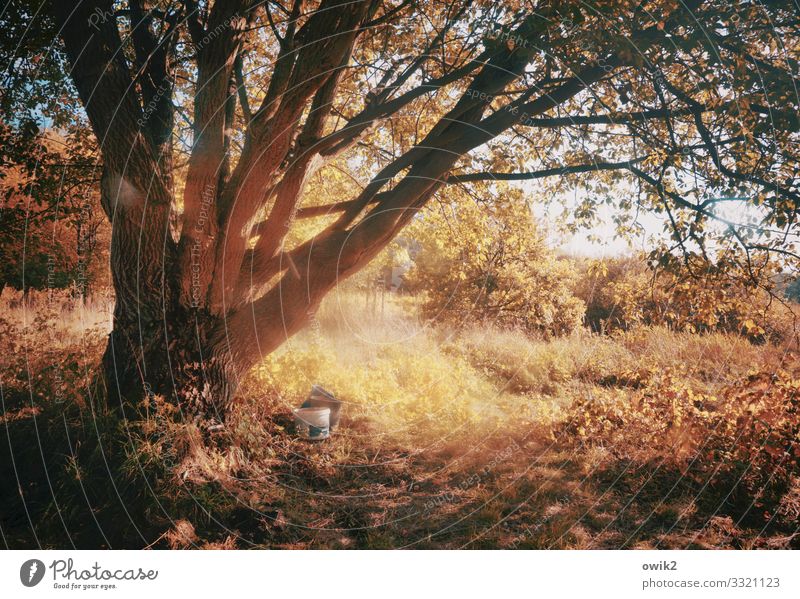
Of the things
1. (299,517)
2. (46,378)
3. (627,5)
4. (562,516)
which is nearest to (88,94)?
(46,378)

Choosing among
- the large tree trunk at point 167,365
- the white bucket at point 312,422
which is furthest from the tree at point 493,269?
the large tree trunk at point 167,365

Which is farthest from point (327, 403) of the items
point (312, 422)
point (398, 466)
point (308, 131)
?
point (308, 131)

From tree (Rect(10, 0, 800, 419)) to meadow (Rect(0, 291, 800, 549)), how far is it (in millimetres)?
733

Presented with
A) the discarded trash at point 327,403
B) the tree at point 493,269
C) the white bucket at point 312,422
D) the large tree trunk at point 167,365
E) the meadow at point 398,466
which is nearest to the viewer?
the meadow at point 398,466

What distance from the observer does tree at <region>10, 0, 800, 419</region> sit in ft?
11.5

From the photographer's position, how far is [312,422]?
5137 millimetres

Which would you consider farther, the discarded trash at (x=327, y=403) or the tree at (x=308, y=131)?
the discarded trash at (x=327, y=403)

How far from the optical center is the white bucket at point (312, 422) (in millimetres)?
5137

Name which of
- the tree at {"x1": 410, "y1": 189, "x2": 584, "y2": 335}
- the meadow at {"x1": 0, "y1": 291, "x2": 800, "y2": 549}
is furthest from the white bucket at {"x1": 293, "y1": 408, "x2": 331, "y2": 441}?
the tree at {"x1": 410, "y1": 189, "x2": 584, "y2": 335}

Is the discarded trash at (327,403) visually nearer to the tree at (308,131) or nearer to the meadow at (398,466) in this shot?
the meadow at (398,466)

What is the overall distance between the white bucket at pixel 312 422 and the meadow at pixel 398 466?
19cm

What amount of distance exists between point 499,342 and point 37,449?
8158 mm

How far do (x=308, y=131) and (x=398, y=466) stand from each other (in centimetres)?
397

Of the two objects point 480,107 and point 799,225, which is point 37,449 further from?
point 799,225
